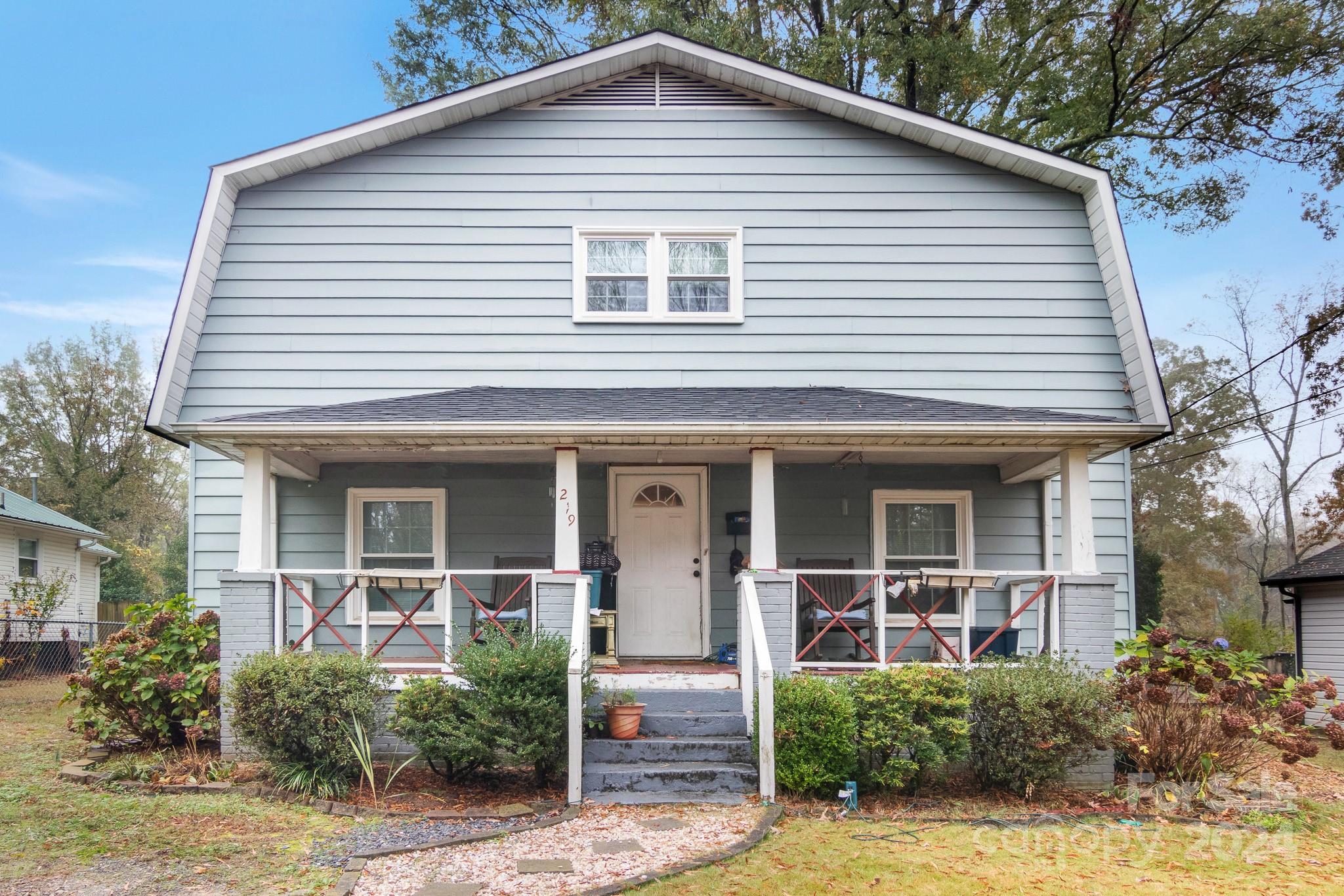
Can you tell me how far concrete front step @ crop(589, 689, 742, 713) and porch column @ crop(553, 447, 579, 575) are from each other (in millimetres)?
1275

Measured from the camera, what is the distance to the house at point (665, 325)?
9438 mm

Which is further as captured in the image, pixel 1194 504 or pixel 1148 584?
pixel 1194 504

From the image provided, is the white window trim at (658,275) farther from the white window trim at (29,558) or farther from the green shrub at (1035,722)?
the white window trim at (29,558)

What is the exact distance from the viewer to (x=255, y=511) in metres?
7.91

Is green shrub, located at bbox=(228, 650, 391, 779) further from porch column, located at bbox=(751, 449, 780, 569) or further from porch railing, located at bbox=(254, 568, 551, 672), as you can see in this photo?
porch column, located at bbox=(751, 449, 780, 569)

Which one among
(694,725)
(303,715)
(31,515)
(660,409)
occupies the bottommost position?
(694,725)

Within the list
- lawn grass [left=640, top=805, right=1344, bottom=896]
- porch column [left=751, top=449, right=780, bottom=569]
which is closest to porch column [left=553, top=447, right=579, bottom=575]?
porch column [left=751, top=449, right=780, bottom=569]

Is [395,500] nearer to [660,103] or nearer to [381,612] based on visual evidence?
[381,612]

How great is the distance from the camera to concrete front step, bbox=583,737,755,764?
725 centimetres

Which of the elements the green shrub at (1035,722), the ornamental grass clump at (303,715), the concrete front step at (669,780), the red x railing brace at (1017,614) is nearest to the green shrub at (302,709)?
the ornamental grass clump at (303,715)

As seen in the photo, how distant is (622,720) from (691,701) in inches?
28.1

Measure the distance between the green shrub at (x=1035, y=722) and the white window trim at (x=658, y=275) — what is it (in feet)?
14.5

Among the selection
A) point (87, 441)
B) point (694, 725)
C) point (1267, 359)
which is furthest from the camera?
point (87, 441)

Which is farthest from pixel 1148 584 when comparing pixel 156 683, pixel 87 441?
pixel 87 441
